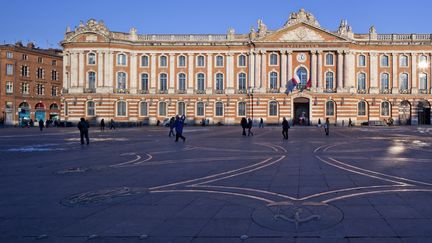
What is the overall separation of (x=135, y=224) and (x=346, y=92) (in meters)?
61.5

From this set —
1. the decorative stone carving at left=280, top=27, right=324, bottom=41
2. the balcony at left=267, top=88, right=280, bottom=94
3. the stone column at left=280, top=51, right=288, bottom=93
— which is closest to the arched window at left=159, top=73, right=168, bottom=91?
the balcony at left=267, top=88, right=280, bottom=94

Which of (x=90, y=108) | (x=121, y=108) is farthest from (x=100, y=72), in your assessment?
(x=121, y=108)

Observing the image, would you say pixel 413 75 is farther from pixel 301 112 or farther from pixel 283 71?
pixel 283 71

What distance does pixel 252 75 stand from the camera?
65.3 m

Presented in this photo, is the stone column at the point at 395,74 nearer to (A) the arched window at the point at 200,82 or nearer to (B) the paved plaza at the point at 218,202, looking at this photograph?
(A) the arched window at the point at 200,82

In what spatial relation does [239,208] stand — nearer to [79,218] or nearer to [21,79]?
[79,218]

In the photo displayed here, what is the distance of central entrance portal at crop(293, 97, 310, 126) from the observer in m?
64.1

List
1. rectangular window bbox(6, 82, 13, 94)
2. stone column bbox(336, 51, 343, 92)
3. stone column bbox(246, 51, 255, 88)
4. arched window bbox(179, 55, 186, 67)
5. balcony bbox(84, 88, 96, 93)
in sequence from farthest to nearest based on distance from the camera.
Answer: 1. rectangular window bbox(6, 82, 13, 94)
2. arched window bbox(179, 55, 186, 67)
3. balcony bbox(84, 88, 96, 93)
4. stone column bbox(246, 51, 255, 88)
5. stone column bbox(336, 51, 343, 92)

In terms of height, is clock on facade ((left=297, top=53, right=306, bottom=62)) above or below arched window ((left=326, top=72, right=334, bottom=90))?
above

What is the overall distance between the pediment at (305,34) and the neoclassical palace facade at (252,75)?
17 centimetres

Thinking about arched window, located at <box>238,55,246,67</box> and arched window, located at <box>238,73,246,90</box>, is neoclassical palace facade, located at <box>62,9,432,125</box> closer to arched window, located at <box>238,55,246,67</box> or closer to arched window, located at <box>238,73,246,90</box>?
arched window, located at <box>238,55,246,67</box>

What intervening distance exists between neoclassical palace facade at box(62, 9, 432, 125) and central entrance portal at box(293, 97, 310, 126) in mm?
182

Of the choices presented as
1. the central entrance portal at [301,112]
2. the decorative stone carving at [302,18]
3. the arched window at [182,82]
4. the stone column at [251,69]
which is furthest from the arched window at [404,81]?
the arched window at [182,82]

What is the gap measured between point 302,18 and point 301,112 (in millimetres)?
15769
